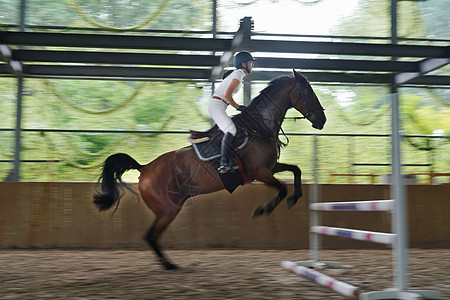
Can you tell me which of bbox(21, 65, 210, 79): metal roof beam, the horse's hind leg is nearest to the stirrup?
the horse's hind leg

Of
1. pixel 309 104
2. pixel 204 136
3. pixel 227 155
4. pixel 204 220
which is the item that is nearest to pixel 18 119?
pixel 204 220

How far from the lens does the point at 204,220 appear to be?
750 centimetres

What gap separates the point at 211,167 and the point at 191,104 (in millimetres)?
3533

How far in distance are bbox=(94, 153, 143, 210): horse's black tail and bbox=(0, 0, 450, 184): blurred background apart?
2782 millimetres

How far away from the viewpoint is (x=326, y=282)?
3.94 meters

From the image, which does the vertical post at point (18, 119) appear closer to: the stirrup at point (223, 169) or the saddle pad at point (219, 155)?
the saddle pad at point (219, 155)

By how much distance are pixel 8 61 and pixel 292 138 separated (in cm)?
476

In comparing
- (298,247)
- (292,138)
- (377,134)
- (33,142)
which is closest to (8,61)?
(33,142)

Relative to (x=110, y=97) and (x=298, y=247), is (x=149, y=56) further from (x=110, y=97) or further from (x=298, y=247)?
(x=298, y=247)

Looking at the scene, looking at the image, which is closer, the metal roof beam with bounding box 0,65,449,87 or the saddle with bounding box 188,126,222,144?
the saddle with bounding box 188,126,222,144

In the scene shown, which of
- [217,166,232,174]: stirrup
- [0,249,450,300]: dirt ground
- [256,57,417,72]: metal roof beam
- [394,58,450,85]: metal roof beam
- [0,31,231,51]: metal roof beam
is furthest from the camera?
[256,57,417,72]: metal roof beam

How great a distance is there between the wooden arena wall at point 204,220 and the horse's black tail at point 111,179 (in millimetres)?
2272

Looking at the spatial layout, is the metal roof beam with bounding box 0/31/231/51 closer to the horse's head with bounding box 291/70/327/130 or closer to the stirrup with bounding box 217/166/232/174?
the horse's head with bounding box 291/70/327/130

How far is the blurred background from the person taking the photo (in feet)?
26.0
